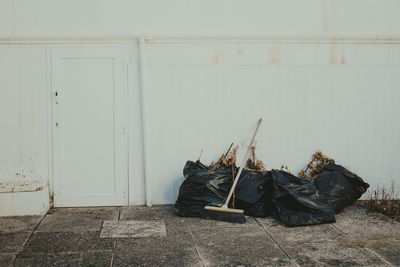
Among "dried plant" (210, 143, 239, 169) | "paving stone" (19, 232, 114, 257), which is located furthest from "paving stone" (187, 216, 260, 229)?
"paving stone" (19, 232, 114, 257)

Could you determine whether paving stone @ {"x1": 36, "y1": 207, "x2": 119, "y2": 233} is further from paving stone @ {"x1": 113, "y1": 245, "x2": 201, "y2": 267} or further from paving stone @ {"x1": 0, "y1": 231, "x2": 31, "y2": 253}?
paving stone @ {"x1": 113, "y1": 245, "x2": 201, "y2": 267}

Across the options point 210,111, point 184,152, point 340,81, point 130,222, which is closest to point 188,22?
point 210,111

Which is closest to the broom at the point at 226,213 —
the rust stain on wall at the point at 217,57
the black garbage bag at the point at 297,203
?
the black garbage bag at the point at 297,203

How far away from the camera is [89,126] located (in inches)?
261

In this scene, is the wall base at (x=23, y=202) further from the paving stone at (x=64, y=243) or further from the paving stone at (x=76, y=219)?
the paving stone at (x=64, y=243)

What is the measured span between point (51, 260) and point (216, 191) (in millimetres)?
2256

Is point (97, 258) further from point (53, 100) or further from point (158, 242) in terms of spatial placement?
point (53, 100)

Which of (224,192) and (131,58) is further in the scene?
(131,58)

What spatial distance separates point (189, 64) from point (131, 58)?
0.78 metres

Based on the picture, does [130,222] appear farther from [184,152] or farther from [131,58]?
[131,58]

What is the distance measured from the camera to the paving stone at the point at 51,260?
4566mm

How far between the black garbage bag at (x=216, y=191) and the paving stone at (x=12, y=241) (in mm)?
1863

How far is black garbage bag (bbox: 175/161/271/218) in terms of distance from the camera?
6164 mm

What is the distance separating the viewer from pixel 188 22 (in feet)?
22.0
